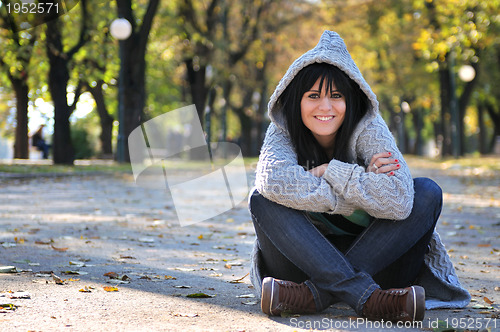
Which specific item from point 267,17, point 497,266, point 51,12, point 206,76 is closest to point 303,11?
point 267,17

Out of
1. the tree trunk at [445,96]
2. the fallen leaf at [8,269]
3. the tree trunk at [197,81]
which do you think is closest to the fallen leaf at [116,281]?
the fallen leaf at [8,269]

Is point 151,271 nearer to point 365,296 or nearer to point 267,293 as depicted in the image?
point 267,293

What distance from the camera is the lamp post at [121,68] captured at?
19.6m

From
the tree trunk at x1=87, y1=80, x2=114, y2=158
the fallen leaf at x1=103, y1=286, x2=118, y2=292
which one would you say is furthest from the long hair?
the tree trunk at x1=87, y1=80, x2=114, y2=158

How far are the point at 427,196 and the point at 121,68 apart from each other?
18932 mm

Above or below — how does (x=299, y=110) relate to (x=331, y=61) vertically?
below

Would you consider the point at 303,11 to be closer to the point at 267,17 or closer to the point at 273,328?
the point at 267,17

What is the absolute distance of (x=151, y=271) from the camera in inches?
195

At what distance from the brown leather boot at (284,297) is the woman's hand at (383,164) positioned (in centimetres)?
66

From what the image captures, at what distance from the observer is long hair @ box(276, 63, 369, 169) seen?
3.72 m

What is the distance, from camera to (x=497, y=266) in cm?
540

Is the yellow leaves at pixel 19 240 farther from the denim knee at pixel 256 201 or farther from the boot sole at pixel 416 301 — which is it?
the boot sole at pixel 416 301

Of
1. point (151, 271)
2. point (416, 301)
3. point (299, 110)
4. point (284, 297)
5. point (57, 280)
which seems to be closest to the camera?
point (416, 301)

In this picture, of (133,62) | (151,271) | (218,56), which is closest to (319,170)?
(151,271)
